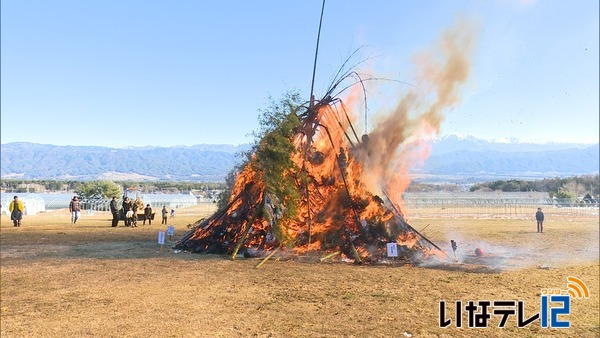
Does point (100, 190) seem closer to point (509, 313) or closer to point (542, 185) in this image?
point (509, 313)

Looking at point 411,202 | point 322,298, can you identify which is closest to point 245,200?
point 322,298

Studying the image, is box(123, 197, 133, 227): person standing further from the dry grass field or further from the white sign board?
the white sign board

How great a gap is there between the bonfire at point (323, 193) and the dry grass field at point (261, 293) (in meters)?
1.29

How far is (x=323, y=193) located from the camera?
17969mm

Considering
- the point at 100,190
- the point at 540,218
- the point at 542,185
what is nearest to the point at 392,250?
the point at 540,218

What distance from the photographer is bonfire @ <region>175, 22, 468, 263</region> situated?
51.2 feet

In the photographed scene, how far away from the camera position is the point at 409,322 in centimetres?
780

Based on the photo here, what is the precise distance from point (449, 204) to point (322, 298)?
39605 millimetres

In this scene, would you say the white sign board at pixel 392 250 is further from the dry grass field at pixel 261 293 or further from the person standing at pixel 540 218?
the person standing at pixel 540 218

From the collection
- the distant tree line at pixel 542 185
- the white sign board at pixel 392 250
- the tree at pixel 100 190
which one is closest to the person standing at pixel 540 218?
the white sign board at pixel 392 250

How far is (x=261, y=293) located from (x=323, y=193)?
8.23m

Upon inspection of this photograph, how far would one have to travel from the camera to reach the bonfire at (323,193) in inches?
615

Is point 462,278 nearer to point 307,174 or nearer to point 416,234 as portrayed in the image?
point 416,234

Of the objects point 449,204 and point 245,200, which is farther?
point 449,204
